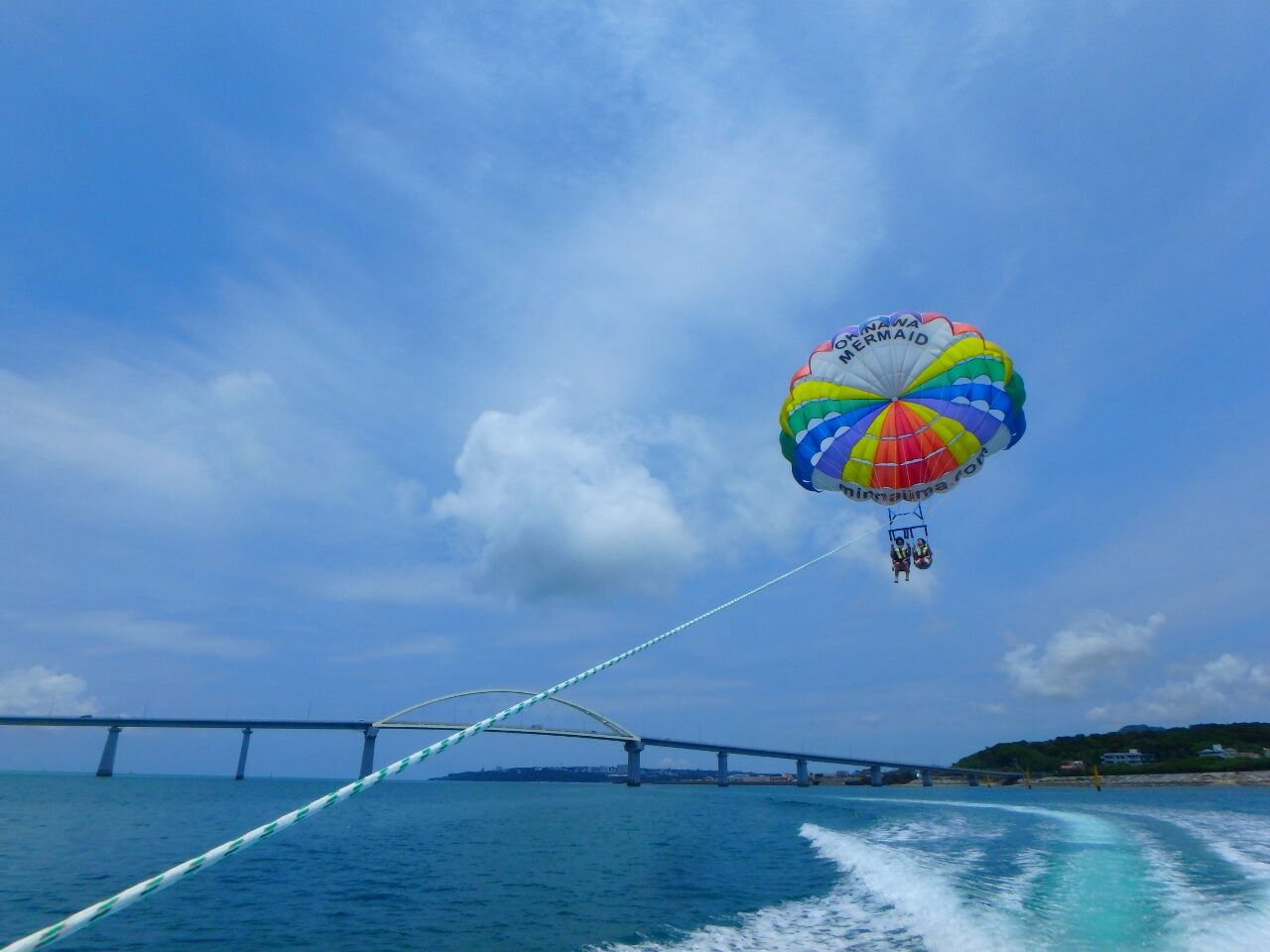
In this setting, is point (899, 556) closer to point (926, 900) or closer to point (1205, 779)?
point (926, 900)

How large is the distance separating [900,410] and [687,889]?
11651mm

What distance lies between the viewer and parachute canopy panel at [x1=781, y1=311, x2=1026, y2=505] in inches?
615

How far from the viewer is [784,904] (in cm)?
1295

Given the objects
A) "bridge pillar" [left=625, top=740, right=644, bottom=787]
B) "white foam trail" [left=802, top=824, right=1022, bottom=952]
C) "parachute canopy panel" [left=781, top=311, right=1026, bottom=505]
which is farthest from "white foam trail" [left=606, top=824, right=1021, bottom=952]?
"bridge pillar" [left=625, top=740, right=644, bottom=787]

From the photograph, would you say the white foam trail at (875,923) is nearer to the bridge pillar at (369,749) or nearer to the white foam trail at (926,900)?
the white foam trail at (926,900)

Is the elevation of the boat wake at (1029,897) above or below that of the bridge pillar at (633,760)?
below

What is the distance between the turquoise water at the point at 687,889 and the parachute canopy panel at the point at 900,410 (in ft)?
28.6

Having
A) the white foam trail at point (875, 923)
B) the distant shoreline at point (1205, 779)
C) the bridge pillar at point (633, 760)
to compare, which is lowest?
the white foam trail at point (875, 923)

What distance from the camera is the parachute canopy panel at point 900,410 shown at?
615 inches

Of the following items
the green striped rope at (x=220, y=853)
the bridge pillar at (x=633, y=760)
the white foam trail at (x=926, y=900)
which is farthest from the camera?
the bridge pillar at (x=633, y=760)

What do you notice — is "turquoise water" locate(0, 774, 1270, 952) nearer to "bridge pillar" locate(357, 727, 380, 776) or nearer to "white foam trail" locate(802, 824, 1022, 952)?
"white foam trail" locate(802, 824, 1022, 952)

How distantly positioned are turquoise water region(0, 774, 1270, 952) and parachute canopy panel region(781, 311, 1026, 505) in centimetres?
872

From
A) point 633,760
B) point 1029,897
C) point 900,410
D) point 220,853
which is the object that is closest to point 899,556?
point 900,410

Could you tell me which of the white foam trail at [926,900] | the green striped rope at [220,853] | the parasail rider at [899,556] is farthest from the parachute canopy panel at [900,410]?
the green striped rope at [220,853]
